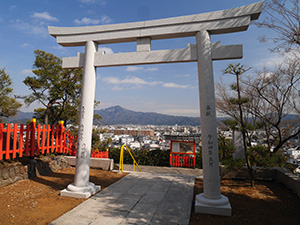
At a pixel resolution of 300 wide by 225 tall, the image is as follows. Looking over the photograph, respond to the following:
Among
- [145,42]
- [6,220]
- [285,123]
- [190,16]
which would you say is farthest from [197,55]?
[285,123]

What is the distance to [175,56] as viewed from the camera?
4.46 m

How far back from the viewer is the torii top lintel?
13.4ft

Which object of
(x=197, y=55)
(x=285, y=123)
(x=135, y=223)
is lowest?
(x=135, y=223)

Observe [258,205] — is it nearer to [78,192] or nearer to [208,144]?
[208,144]

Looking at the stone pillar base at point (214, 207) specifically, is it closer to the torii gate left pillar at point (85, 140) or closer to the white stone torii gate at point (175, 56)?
the white stone torii gate at point (175, 56)

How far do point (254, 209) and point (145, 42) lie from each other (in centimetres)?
464

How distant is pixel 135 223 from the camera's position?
328cm

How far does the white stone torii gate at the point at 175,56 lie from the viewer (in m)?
3.94

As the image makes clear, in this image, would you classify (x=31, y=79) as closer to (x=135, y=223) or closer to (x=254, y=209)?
(x=135, y=223)

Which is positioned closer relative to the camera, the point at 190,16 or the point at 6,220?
the point at 6,220

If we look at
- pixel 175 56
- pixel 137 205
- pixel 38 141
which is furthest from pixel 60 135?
pixel 175 56

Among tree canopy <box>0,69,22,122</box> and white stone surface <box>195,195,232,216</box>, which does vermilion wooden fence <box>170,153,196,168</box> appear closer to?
white stone surface <box>195,195,232,216</box>

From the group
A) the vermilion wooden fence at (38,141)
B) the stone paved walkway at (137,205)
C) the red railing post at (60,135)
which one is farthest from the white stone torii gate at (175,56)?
the red railing post at (60,135)

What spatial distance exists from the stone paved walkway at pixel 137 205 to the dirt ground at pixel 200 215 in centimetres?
27
